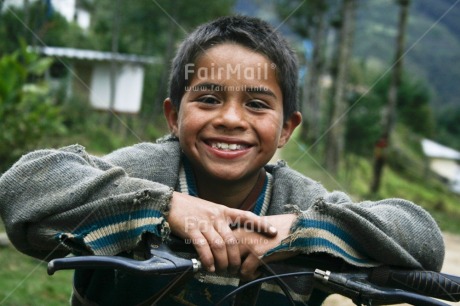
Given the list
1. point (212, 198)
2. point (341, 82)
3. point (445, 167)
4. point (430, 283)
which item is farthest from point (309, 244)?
point (445, 167)

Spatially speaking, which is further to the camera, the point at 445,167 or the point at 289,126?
the point at 445,167

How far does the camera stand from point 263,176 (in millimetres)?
2457

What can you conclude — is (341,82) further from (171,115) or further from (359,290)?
(359,290)

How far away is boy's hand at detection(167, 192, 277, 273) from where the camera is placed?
5.60ft

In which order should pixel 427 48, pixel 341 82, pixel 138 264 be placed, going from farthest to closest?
pixel 427 48
pixel 341 82
pixel 138 264

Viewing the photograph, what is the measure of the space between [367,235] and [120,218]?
2.07ft

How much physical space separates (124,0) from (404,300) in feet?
98.0

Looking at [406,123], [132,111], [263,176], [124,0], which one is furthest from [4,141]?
[406,123]

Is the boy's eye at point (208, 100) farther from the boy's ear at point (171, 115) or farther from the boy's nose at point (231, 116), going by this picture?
the boy's ear at point (171, 115)

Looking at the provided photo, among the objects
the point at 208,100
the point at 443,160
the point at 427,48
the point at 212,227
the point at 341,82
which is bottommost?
the point at 443,160

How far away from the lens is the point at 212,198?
2408 mm

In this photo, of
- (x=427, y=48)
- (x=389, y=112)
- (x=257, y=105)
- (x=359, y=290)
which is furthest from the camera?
(x=427, y=48)

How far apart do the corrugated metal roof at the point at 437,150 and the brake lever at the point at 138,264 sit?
5961cm

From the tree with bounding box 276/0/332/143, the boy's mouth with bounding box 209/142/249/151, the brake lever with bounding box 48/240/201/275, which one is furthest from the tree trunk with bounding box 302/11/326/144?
the brake lever with bounding box 48/240/201/275
